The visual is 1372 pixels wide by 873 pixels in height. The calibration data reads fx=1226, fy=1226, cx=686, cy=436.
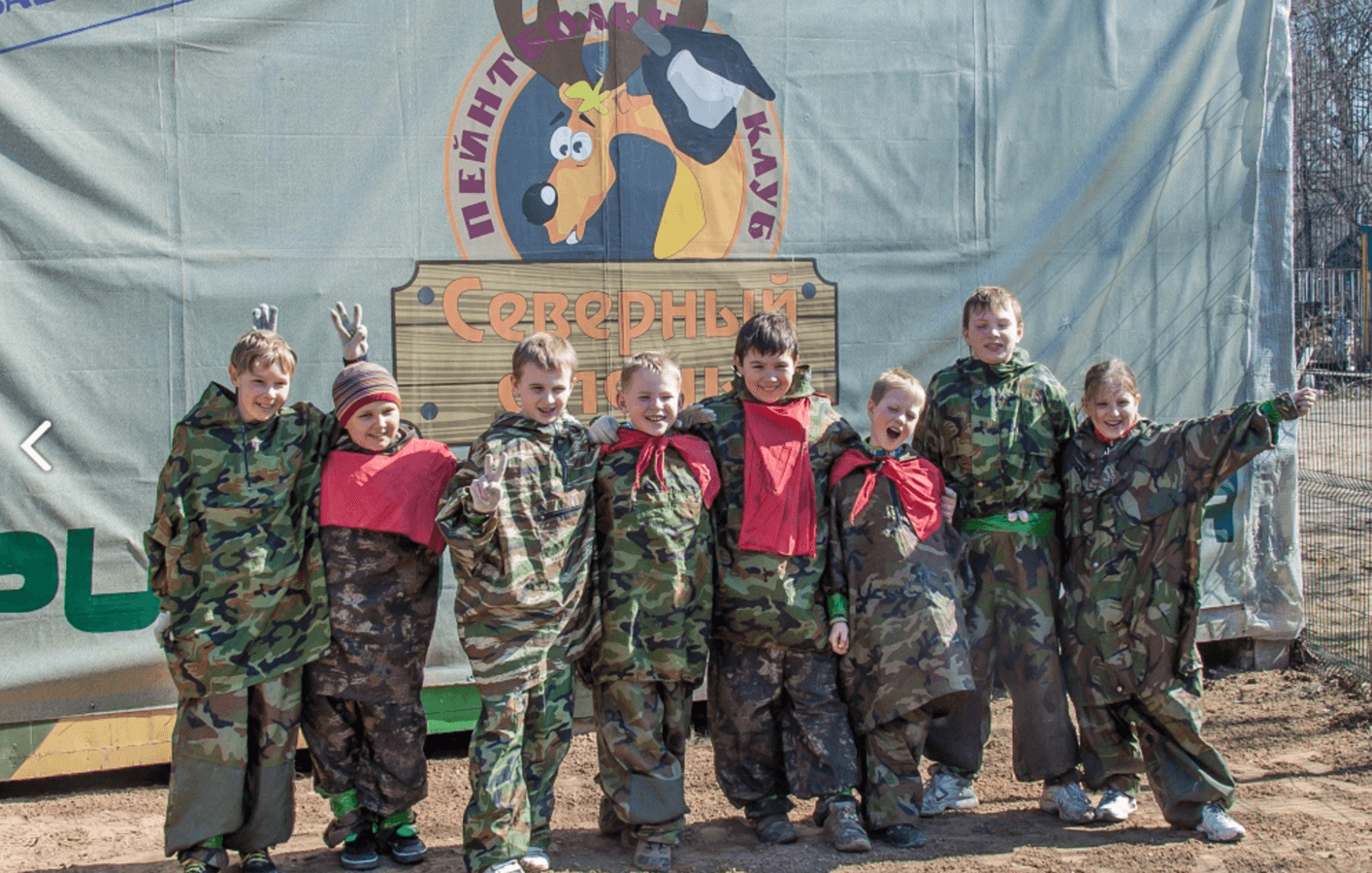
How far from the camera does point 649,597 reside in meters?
3.67

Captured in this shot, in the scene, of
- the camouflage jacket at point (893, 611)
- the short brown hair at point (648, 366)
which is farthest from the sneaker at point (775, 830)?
the short brown hair at point (648, 366)

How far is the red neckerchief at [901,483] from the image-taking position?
386 cm

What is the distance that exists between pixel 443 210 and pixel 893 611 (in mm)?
2296

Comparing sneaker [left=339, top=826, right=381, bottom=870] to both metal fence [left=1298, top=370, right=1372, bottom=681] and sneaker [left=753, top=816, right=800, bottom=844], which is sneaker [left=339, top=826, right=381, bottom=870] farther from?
metal fence [left=1298, top=370, right=1372, bottom=681]

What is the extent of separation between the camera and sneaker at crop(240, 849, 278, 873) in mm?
3592

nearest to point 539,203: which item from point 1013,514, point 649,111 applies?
point 649,111

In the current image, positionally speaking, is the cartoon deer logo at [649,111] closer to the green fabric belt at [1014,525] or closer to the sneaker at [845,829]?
the green fabric belt at [1014,525]

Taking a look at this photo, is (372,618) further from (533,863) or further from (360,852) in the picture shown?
(533,863)

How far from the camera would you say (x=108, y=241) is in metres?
4.40

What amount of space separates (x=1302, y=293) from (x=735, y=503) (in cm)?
562

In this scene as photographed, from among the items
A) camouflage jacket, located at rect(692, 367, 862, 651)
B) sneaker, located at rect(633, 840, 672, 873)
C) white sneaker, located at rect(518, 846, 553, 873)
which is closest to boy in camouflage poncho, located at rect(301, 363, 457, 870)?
white sneaker, located at rect(518, 846, 553, 873)

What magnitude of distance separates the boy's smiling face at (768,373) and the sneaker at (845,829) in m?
1.28

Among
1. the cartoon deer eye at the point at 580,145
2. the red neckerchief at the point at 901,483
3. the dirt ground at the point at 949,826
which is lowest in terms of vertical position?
the dirt ground at the point at 949,826

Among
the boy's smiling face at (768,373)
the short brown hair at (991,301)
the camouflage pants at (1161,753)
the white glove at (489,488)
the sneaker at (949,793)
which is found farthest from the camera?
the sneaker at (949,793)
